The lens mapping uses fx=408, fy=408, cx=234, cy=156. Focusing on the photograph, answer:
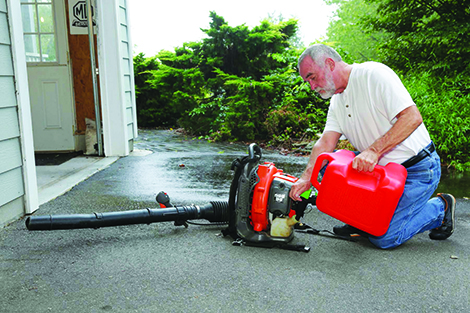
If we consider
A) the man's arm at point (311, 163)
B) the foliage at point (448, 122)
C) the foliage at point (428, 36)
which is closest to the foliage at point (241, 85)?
the foliage at point (428, 36)

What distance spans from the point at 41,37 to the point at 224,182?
11.9 feet

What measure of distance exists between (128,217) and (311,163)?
1.22 metres

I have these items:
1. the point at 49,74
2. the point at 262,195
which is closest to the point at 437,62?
the point at 262,195

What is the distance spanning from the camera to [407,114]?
2.28 meters

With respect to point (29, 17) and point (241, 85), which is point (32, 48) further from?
point (241, 85)

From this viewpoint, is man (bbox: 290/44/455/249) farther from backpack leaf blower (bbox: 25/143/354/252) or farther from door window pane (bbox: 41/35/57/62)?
door window pane (bbox: 41/35/57/62)

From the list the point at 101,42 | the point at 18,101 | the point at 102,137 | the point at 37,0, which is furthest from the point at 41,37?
the point at 18,101

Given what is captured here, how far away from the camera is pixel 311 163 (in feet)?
8.58

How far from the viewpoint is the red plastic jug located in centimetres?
213

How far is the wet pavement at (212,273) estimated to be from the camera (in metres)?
1.83

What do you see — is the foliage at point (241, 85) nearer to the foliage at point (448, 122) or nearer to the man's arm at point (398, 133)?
the foliage at point (448, 122)

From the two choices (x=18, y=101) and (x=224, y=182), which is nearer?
(x=18, y=101)

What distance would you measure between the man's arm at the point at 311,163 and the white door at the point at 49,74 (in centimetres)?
446

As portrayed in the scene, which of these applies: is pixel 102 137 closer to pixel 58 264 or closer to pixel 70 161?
pixel 70 161
